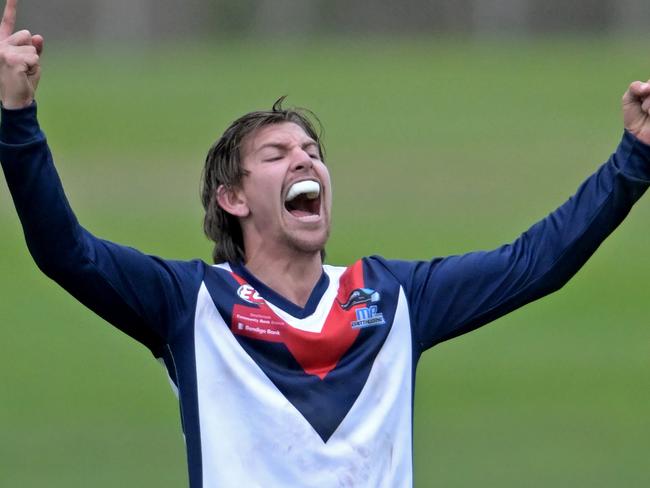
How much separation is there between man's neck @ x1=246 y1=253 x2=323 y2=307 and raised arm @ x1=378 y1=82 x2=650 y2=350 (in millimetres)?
277

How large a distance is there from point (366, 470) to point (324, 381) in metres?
0.32

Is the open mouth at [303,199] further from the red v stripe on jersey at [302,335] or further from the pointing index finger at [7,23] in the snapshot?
the pointing index finger at [7,23]

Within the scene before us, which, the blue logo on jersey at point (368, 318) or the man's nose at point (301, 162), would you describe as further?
the man's nose at point (301, 162)

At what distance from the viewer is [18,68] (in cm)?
473

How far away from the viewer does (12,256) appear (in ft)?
64.2

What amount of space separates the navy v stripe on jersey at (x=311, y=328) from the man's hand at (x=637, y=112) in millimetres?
41

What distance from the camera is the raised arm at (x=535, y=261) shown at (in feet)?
17.5

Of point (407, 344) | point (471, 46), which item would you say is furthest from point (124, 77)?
point (407, 344)

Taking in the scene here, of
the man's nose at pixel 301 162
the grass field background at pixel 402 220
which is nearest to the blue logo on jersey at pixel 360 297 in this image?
the man's nose at pixel 301 162

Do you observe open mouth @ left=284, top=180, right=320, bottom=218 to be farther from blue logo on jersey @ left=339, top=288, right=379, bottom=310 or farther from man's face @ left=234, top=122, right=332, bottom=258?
blue logo on jersey @ left=339, top=288, right=379, bottom=310

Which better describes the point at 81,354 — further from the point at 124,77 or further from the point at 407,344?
the point at 124,77

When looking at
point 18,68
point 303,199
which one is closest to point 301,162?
point 303,199

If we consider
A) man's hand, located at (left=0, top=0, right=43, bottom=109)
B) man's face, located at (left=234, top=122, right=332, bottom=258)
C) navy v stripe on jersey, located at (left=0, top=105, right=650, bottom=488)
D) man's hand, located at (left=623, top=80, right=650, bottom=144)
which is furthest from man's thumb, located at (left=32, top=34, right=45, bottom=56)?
man's hand, located at (left=623, top=80, right=650, bottom=144)

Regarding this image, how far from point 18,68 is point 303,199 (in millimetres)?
1458
